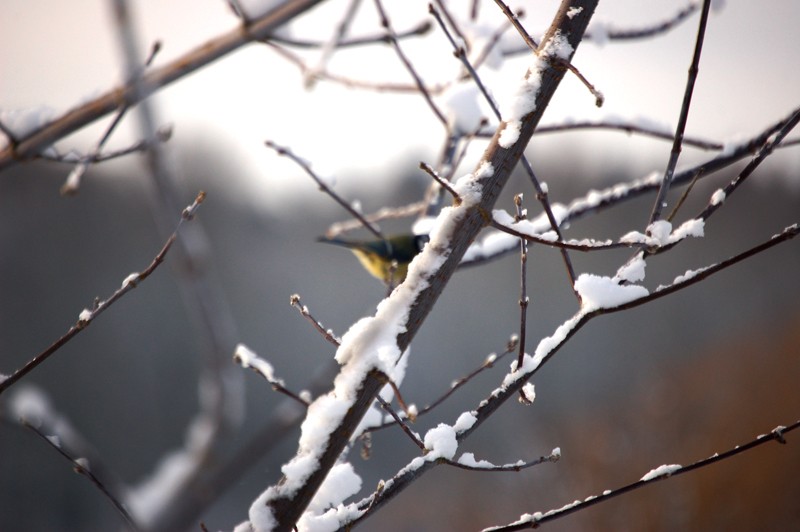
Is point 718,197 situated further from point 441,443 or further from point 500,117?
point 441,443

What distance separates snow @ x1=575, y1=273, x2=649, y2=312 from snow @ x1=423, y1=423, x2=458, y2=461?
265 mm

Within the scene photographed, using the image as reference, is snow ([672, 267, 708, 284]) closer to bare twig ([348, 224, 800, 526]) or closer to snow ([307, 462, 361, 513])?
bare twig ([348, 224, 800, 526])

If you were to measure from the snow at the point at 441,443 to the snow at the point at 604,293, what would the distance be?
265mm

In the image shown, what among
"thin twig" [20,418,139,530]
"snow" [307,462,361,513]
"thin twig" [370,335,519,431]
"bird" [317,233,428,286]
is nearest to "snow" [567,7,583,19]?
"thin twig" [370,335,519,431]

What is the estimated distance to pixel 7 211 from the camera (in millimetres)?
11469

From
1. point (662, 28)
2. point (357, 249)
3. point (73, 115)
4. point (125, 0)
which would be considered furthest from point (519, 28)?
point (357, 249)

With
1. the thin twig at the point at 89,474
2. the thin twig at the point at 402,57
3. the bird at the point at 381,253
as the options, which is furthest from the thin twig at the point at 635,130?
the bird at the point at 381,253

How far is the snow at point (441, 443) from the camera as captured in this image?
2.84 feet

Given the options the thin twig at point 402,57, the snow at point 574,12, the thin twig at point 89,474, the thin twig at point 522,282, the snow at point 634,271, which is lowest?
the thin twig at point 89,474

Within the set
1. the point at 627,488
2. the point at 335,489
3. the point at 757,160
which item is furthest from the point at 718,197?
the point at 335,489

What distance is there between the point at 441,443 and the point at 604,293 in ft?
1.04

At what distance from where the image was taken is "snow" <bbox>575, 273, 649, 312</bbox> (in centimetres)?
86

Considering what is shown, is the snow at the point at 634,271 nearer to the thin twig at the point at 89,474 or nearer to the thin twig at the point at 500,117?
the thin twig at the point at 500,117

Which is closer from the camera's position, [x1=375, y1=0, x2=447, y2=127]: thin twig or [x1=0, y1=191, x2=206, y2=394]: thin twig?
[x1=0, y1=191, x2=206, y2=394]: thin twig
